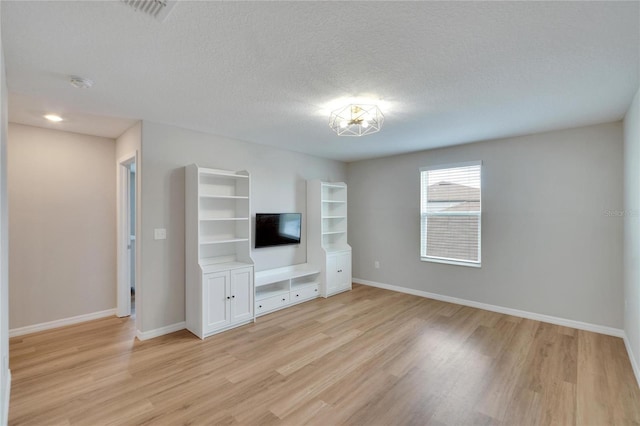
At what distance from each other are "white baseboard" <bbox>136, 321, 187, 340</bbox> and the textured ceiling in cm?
251

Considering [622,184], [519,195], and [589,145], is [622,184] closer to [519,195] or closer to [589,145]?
[589,145]

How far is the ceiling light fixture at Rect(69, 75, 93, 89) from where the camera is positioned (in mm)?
2267

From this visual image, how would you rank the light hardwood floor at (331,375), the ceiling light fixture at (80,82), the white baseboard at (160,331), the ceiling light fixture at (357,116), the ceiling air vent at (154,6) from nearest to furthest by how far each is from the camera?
the ceiling air vent at (154,6) < the light hardwood floor at (331,375) < the ceiling light fixture at (80,82) < the ceiling light fixture at (357,116) < the white baseboard at (160,331)

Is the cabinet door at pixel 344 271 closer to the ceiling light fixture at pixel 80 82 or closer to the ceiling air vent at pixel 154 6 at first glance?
the ceiling light fixture at pixel 80 82

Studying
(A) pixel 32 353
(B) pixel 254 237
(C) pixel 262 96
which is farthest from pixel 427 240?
(A) pixel 32 353

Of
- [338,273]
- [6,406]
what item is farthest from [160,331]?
[338,273]

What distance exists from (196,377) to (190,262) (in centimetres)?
142

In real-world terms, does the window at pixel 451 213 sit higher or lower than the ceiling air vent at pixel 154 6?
lower

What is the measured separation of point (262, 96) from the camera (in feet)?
8.77

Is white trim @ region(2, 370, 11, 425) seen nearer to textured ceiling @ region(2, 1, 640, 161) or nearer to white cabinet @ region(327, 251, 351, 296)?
textured ceiling @ region(2, 1, 640, 161)

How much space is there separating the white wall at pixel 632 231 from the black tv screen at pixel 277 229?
13.3 feet

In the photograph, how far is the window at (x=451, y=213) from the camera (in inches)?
175

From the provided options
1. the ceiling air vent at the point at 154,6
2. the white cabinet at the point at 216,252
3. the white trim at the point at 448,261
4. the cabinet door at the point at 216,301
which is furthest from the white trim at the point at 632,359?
the ceiling air vent at the point at 154,6

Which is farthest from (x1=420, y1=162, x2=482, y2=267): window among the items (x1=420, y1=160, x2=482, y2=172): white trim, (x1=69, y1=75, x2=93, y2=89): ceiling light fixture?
(x1=69, y1=75, x2=93, y2=89): ceiling light fixture
